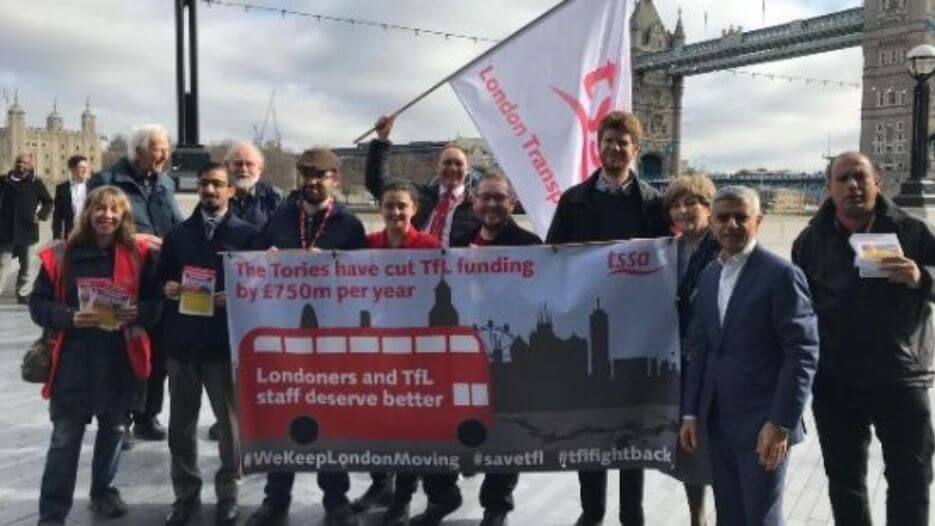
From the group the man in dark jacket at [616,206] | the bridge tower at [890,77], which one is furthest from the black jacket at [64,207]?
the bridge tower at [890,77]

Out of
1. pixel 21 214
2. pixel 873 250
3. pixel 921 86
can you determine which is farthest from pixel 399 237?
pixel 921 86

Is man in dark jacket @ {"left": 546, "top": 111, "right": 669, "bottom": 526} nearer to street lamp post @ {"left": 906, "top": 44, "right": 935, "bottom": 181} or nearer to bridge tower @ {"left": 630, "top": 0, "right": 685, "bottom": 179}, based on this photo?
street lamp post @ {"left": 906, "top": 44, "right": 935, "bottom": 181}

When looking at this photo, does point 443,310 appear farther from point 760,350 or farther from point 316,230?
point 760,350

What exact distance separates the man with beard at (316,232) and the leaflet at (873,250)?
223cm

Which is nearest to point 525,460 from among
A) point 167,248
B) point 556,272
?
point 556,272

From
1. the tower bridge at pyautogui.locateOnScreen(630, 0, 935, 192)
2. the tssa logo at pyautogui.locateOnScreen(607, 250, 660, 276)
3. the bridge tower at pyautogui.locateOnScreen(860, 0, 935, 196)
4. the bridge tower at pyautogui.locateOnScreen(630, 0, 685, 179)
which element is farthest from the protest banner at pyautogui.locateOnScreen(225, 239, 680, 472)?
the bridge tower at pyautogui.locateOnScreen(630, 0, 685, 179)

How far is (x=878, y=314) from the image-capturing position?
338 centimetres

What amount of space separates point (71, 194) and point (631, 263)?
7.99m

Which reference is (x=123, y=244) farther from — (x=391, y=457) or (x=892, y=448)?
(x=892, y=448)

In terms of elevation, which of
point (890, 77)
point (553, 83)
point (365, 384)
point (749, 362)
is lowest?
point (365, 384)

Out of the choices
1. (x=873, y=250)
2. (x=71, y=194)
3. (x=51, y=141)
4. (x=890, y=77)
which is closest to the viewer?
(x=873, y=250)

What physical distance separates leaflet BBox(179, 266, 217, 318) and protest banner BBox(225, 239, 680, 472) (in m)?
0.24

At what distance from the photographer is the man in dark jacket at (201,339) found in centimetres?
415

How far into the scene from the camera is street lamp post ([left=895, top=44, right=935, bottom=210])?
606 inches
